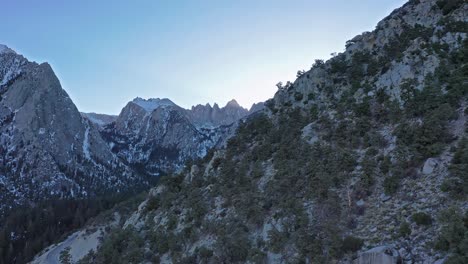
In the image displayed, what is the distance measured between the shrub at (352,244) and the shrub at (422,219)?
325 cm


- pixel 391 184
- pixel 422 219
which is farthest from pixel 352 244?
pixel 391 184

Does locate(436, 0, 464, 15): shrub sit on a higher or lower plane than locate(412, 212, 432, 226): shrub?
higher

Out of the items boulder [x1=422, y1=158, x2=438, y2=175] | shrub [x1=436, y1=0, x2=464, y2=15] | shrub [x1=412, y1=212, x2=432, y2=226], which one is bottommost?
shrub [x1=412, y1=212, x2=432, y2=226]

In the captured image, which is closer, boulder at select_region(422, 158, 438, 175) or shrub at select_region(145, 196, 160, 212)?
boulder at select_region(422, 158, 438, 175)

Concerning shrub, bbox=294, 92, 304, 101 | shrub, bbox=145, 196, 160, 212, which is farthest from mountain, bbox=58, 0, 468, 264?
shrub, bbox=145, 196, 160, 212

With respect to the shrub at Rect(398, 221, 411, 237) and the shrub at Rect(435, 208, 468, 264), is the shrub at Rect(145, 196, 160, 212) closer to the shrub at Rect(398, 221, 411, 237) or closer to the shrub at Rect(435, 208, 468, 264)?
the shrub at Rect(398, 221, 411, 237)

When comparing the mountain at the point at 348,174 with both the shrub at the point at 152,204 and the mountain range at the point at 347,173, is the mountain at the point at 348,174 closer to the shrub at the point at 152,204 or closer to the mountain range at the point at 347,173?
the mountain range at the point at 347,173

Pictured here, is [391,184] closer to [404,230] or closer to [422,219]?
[422,219]

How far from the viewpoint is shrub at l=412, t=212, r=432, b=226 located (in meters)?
19.9

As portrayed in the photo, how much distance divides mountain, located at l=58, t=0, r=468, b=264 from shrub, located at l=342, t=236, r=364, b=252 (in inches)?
2.6

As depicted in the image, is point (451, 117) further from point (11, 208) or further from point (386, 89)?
point (11, 208)

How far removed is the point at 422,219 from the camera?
788 inches

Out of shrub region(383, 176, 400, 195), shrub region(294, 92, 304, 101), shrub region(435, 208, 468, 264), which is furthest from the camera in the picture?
shrub region(294, 92, 304, 101)

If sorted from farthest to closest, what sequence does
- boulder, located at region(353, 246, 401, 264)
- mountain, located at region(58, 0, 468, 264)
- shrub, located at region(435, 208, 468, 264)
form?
mountain, located at region(58, 0, 468, 264)
boulder, located at region(353, 246, 401, 264)
shrub, located at region(435, 208, 468, 264)
